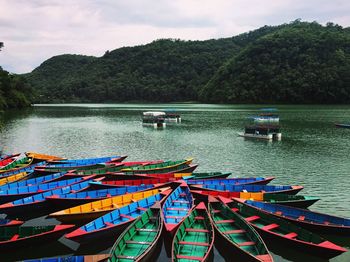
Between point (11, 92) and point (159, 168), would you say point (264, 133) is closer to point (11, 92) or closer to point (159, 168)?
point (159, 168)

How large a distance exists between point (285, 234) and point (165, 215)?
644cm

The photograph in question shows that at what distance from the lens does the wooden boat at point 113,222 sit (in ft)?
54.6

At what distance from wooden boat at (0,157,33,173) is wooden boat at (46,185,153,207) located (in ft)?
37.3

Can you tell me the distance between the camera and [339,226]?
687 inches

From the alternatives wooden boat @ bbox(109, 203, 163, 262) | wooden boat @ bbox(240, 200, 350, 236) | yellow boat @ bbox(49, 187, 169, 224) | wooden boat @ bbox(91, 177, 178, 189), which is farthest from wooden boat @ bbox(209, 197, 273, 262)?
wooden boat @ bbox(91, 177, 178, 189)

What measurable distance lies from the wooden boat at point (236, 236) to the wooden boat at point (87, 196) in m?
5.99

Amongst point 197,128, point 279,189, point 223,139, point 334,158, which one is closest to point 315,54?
point 197,128

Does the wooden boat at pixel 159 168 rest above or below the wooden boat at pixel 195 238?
above

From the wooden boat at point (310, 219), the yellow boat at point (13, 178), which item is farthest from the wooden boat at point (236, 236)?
the yellow boat at point (13, 178)

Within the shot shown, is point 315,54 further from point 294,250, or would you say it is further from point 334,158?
point 294,250

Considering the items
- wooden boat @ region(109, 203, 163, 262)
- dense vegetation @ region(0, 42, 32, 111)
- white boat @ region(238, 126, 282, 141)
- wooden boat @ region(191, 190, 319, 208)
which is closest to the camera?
wooden boat @ region(109, 203, 163, 262)

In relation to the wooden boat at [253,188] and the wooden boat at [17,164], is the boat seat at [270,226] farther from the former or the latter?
the wooden boat at [17,164]

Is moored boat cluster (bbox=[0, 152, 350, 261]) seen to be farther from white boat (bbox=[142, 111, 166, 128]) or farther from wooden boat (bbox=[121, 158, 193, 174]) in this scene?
white boat (bbox=[142, 111, 166, 128])

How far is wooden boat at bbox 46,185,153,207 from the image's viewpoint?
21359 mm
